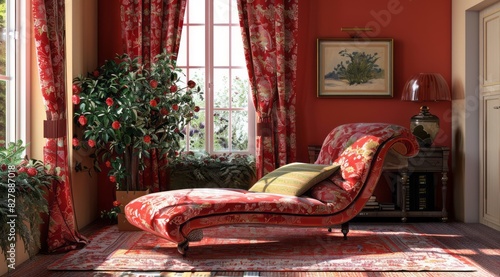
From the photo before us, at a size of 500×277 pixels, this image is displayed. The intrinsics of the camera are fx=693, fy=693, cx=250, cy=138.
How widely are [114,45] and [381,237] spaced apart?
10.6 feet

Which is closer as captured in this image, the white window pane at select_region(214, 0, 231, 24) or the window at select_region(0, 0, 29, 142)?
the window at select_region(0, 0, 29, 142)

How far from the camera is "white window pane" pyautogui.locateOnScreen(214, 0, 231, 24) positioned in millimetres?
6941

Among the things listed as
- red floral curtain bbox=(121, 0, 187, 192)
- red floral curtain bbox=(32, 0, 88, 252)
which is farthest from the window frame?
red floral curtain bbox=(121, 0, 187, 192)

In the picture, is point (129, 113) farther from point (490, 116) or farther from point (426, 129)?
point (490, 116)

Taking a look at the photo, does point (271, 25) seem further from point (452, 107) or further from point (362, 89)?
point (452, 107)

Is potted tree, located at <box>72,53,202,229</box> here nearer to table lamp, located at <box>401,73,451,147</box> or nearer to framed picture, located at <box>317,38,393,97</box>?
framed picture, located at <box>317,38,393,97</box>

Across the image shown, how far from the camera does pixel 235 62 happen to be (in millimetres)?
6953

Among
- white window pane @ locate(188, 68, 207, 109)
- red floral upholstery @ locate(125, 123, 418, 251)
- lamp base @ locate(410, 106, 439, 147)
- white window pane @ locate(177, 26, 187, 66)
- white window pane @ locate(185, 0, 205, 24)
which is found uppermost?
white window pane @ locate(185, 0, 205, 24)

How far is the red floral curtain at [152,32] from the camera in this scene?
6.66 meters

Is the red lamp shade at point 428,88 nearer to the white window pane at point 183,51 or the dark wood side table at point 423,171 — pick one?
the dark wood side table at point 423,171

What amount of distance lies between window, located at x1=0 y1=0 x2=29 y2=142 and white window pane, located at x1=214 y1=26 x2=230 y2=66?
2.30m

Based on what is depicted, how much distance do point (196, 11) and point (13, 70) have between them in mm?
2413

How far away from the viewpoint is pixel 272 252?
16.2 ft

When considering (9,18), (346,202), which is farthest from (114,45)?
(346,202)
